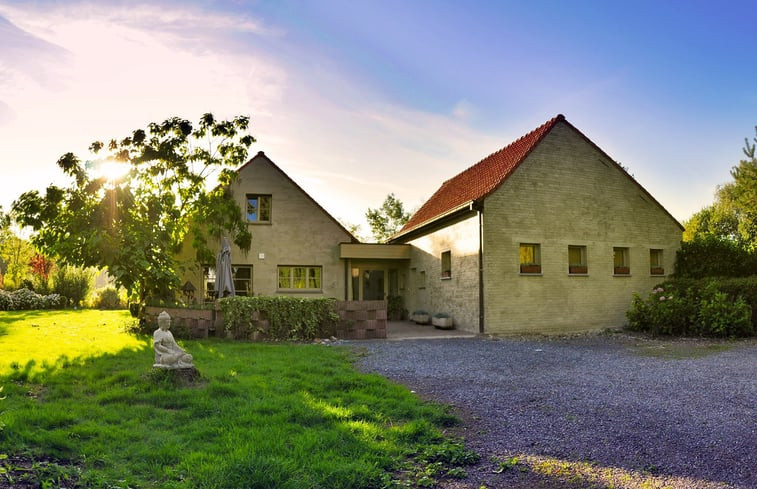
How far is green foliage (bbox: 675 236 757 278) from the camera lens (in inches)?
677

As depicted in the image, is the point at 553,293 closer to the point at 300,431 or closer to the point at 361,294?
the point at 361,294

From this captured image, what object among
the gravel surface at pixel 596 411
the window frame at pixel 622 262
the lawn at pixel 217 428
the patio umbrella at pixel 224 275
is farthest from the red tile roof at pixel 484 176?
the lawn at pixel 217 428

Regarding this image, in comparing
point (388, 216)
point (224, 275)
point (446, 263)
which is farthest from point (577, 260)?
point (388, 216)

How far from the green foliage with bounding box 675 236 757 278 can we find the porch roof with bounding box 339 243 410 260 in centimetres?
1007

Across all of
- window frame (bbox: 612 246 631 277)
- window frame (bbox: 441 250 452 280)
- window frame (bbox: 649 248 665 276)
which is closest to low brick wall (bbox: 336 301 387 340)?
window frame (bbox: 441 250 452 280)

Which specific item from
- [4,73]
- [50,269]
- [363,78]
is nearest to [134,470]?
[4,73]

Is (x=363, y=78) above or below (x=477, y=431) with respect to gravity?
above

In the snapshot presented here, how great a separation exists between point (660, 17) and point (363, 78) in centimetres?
710

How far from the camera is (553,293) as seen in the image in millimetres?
16359

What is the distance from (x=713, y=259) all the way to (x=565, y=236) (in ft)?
18.3

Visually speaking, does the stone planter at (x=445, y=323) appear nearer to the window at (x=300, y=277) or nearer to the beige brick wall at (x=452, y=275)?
the beige brick wall at (x=452, y=275)

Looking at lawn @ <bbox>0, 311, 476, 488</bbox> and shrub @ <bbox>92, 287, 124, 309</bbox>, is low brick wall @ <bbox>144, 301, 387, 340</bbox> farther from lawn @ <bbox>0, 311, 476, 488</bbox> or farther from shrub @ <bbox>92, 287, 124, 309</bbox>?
shrub @ <bbox>92, 287, 124, 309</bbox>

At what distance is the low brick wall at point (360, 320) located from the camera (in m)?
14.0

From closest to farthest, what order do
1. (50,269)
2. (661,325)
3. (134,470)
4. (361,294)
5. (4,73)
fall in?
(134,470)
(4,73)
(661,325)
(361,294)
(50,269)
